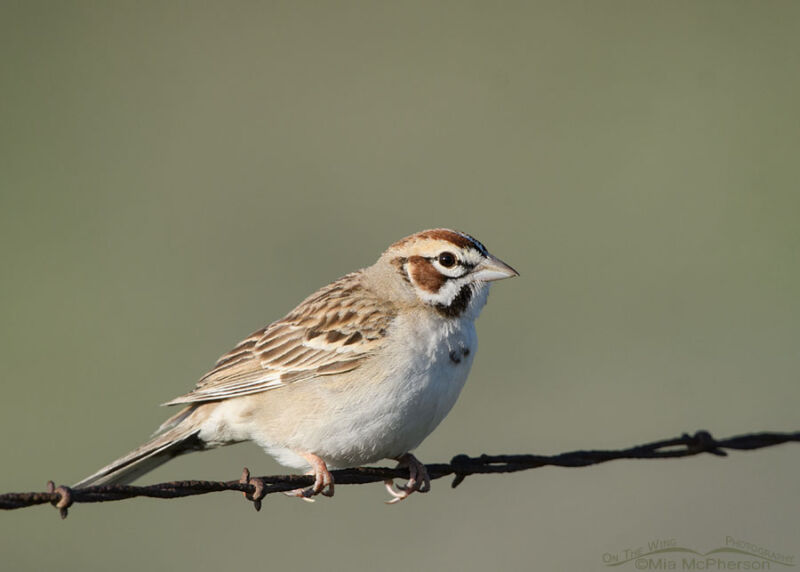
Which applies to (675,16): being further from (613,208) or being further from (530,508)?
(530,508)

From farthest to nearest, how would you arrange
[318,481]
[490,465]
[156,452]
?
[156,452]
[318,481]
[490,465]

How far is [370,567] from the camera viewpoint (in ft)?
30.7

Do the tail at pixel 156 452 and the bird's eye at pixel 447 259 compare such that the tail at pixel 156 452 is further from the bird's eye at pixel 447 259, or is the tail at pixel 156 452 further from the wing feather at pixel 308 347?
the bird's eye at pixel 447 259

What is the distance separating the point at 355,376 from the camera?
19.9 feet

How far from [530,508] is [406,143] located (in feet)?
27.2

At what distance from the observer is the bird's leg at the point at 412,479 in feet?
20.4

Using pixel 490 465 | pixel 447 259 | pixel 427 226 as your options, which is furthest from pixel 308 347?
pixel 427 226

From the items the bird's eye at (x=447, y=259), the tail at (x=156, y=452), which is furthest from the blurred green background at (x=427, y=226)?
the bird's eye at (x=447, y=259)

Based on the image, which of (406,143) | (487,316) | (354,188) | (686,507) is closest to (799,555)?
(686,507)

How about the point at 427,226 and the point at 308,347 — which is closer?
the point at 308,347

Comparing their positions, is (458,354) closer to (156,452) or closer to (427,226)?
(156,452)

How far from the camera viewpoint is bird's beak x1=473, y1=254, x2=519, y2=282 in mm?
6316

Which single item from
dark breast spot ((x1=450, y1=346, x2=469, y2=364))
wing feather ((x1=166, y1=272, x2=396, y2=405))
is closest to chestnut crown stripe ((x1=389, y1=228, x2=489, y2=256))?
wing feather ((x1=166, y1=272, x2=396, y2=405))

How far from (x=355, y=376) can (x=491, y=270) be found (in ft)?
3.23
